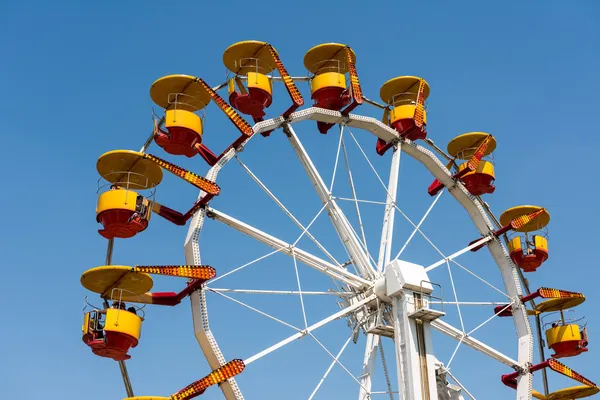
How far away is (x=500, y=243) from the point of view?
2617 cm

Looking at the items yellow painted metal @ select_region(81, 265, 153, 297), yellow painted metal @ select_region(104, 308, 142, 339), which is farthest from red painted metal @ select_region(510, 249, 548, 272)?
yellow painted metal @ select_region(104, 308, 142, 339)

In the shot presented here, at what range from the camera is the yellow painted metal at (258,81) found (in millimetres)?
22703

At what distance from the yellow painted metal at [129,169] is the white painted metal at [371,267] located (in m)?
1.35

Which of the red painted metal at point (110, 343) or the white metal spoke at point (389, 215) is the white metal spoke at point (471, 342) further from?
the red painted metal at point (110, 343)

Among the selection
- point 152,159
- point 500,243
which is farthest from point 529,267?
point 152,159

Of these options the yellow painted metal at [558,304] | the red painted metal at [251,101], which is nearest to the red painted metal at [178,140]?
the red painted metal at [251,101]

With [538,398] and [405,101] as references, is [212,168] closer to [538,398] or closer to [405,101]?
[405,101]

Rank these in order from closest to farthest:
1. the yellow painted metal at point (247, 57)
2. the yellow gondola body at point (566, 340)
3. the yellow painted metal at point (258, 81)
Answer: the yellow painted metal at point (258, 81) < the yellow painted metal at point (247, 57) < the yellow gondola body at point (566, 340)

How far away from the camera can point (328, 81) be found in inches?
945

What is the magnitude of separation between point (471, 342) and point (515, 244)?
4009 millimetres

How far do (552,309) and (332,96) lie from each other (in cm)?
952

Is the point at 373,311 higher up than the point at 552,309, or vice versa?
the point at 552,309

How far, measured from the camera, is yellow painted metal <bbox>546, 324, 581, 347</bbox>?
26344mm

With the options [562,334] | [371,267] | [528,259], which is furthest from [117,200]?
[562,334]
